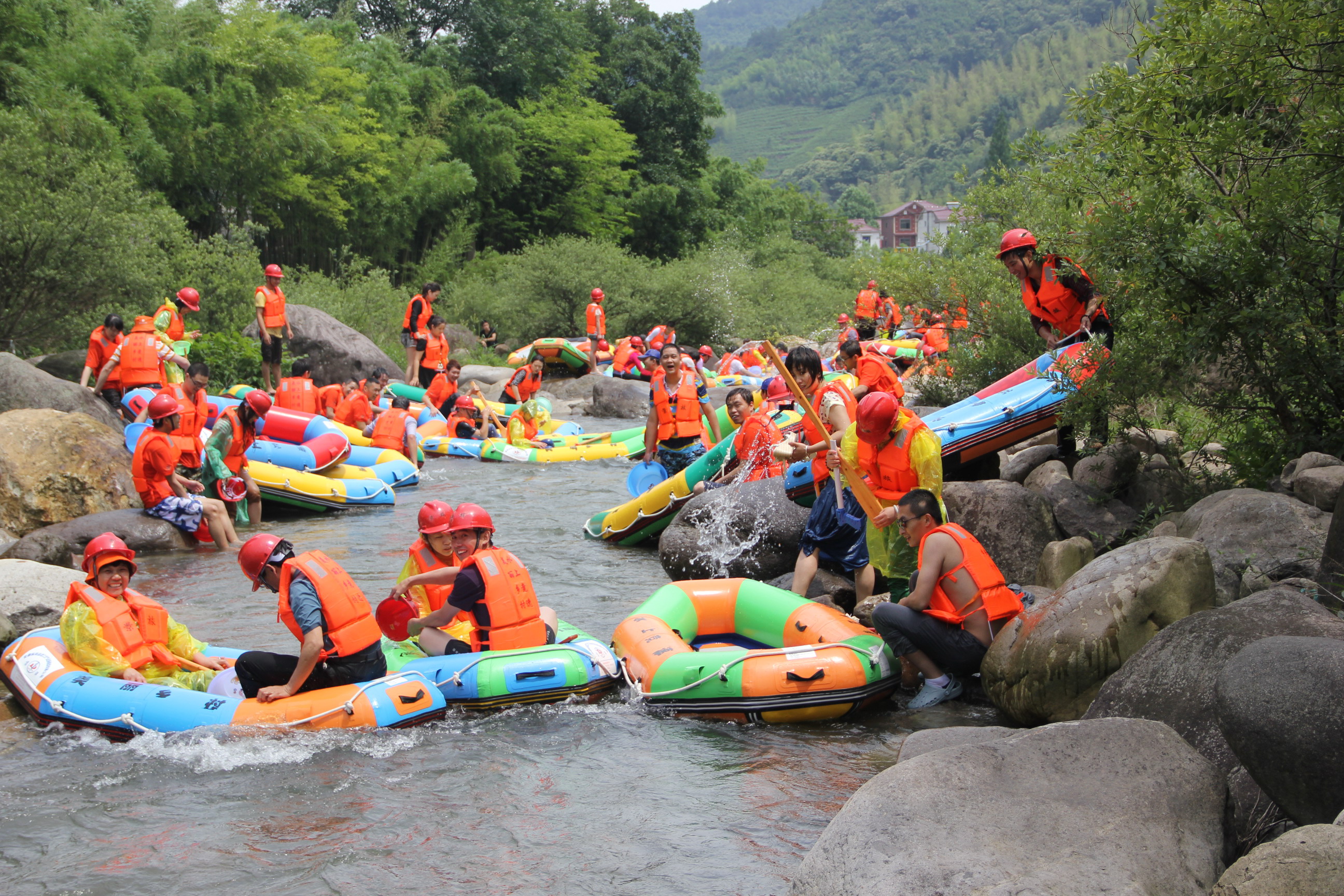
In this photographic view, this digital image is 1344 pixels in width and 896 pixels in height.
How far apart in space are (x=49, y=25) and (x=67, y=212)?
6.14 metres

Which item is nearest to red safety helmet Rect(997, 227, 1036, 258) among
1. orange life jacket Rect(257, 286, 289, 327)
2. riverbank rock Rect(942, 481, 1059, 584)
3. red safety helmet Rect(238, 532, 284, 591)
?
riverbank rock Rect(942, 481, 1059, 584)

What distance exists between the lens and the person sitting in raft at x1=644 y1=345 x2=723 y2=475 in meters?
9.80

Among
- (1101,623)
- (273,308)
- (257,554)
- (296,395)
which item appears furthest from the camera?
(273,308)

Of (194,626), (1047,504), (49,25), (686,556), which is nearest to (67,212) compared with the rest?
(49,25)

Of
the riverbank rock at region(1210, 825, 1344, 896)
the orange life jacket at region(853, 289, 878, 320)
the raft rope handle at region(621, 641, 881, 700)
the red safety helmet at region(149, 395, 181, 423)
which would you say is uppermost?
the red safety helmet at region(149, 395, 181, 423)

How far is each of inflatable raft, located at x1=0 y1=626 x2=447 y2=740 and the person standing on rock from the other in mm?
9411

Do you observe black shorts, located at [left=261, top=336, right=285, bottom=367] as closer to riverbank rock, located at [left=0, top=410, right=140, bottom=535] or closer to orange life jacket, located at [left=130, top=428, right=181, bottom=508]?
riverbank rock, located at [left=0, top=410, right=140, bottom=535]

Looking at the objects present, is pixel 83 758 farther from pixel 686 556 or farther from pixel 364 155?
pixel 364 155

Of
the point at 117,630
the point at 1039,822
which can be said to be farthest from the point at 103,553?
the point at 1039,822

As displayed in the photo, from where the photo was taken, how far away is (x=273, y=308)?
15016 millimetres

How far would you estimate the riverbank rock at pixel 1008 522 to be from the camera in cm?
700

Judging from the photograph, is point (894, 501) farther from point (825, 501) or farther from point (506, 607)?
point (506, 607)

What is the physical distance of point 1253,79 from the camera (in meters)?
5.28

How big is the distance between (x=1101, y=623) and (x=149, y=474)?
25.3ft
